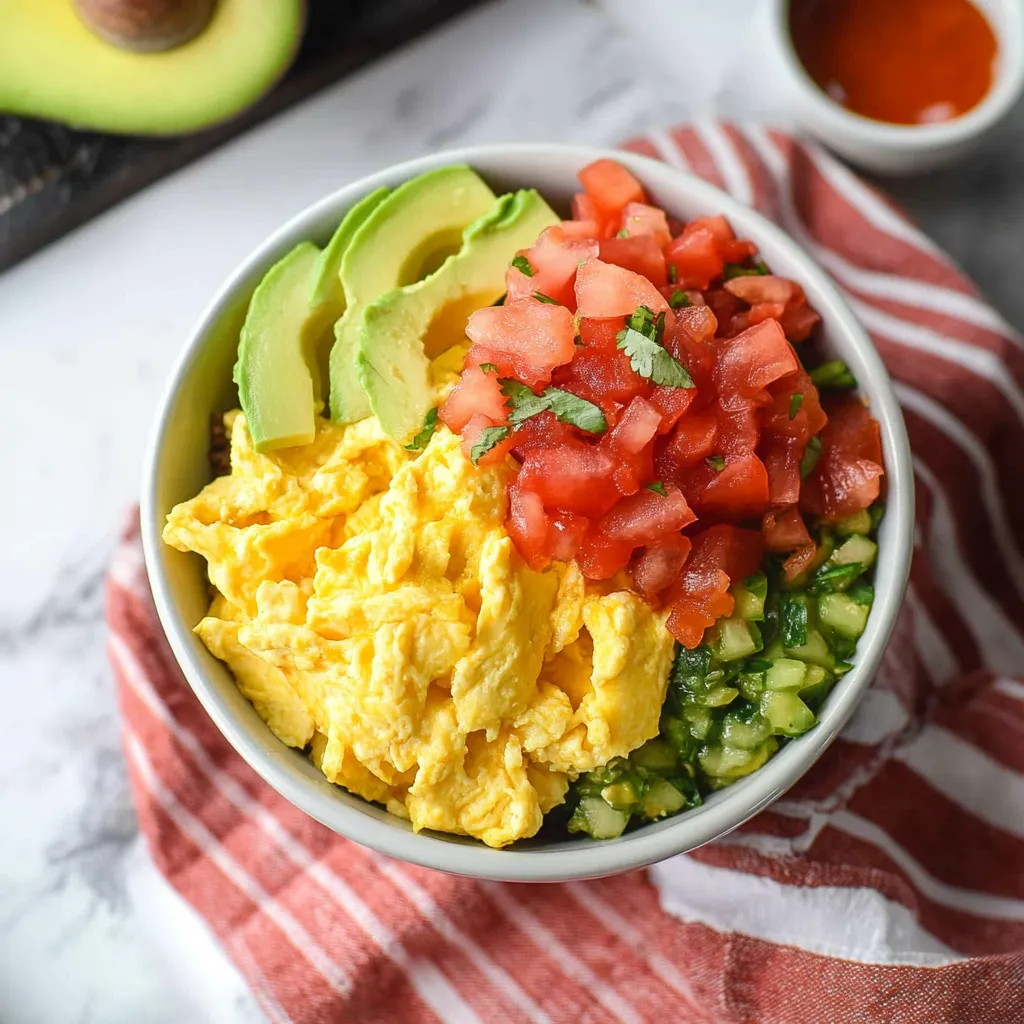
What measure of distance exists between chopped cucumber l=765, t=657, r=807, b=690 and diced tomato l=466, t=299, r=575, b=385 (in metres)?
0.60

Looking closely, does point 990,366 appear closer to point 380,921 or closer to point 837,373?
point 837,373

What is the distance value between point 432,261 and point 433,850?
103cm

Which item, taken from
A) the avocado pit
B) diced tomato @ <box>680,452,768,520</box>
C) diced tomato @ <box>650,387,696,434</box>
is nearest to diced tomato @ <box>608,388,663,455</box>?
diced tomato @ <box>650,387,696,434</box>

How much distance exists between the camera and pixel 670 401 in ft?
5.86

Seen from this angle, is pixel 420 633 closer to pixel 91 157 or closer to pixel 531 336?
pixel 531 336

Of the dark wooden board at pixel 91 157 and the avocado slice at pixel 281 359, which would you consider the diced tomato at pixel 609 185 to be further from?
the dark wooden board at pixel 91 157

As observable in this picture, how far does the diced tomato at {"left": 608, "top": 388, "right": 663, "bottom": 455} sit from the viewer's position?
1762mm

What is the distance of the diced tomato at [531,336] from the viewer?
179cm

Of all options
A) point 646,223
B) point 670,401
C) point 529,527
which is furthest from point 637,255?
point 529,527

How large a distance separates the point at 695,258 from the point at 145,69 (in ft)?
4.47

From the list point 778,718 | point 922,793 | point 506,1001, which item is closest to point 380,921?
point 506,1001

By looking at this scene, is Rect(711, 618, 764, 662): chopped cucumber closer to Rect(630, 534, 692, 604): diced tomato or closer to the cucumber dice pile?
the cucumber dice pile

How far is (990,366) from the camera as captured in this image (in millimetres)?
2564

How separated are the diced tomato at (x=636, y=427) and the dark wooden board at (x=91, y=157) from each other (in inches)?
59.9
